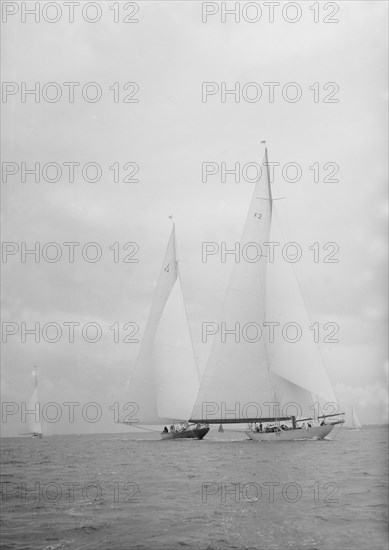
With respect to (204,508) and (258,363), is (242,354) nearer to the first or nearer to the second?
(258,363)

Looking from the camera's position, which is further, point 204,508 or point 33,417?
point 33,417

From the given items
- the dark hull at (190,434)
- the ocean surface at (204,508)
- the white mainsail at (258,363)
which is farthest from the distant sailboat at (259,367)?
the dark hull at (190,434)

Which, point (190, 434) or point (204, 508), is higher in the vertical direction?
point (204, 508)

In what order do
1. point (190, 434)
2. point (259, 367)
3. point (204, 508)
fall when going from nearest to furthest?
point (204, 508) → point (259, 367) → point (190, 434)

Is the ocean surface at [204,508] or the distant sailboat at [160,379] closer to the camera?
the ocean surface at [204,508]

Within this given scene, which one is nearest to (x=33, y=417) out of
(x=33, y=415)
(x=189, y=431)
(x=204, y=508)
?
(x=33, y=415)

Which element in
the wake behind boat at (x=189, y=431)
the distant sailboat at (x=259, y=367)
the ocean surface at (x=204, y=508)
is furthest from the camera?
the wake behind boat at (x=189, y=431)

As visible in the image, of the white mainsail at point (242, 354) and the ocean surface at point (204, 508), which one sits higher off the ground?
the white mainsail at point (242, 354)

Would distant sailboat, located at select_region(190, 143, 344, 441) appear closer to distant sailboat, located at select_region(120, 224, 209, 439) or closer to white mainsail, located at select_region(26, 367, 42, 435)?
distant sailboat, located at select_region(120, 224, 209, 439)

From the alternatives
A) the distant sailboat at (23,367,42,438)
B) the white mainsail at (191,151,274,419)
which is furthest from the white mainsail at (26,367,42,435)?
the white mainsail at (191,151,274,419)

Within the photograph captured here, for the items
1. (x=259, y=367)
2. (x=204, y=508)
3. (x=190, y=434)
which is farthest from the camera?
(x=190, y=434)

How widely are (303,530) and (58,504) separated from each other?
27.8 ft

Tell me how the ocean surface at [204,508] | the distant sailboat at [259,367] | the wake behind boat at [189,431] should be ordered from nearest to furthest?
the ocean surface at [204,508]
the distant sailboat at [259,367]
the wake behind boat at [189,431]

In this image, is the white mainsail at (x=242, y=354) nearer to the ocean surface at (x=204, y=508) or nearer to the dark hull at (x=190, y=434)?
the ocean surface at (x=204, y=508)
